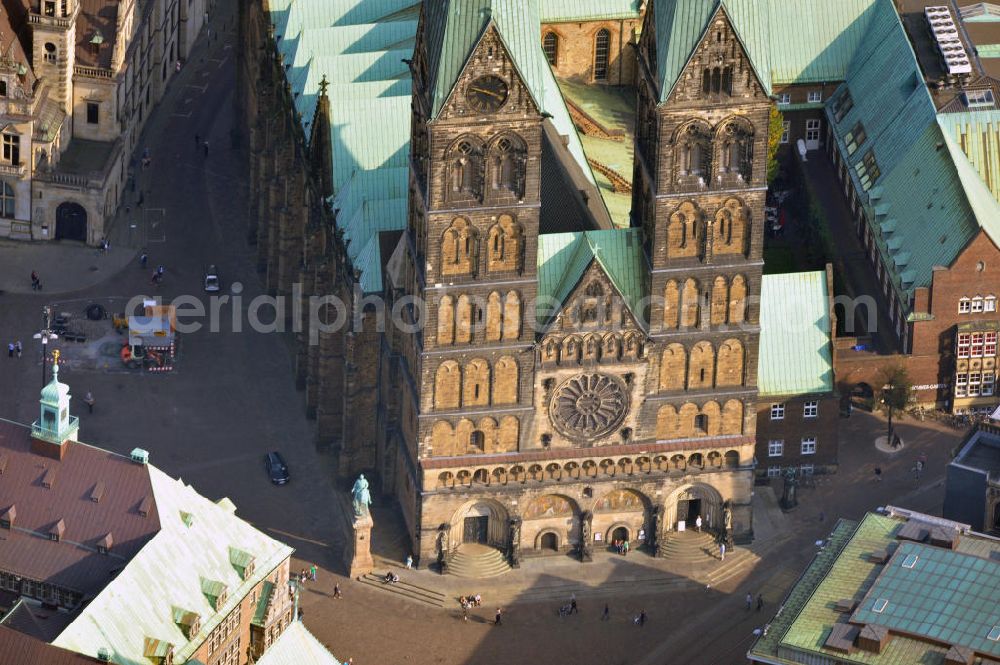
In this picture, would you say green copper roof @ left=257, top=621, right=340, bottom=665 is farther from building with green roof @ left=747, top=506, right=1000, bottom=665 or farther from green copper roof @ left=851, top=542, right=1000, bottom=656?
green copper roof @ left=851, top=542, right=1000, bottom=656

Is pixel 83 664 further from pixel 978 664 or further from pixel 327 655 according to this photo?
pixel 978 664

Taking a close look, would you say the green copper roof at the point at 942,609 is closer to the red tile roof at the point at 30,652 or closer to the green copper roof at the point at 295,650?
Answer: the green copper roof at the point at 295,650

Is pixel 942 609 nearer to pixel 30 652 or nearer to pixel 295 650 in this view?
pixel 295 650

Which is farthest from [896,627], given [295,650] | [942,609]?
[295,650]

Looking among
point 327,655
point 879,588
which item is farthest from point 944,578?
point 327,655
